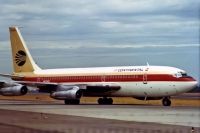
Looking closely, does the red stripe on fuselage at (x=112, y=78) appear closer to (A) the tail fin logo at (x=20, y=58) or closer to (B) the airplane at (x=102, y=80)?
(B) the airplane at (x=102, y=80)

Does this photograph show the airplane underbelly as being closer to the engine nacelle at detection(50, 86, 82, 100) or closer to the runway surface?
the engine nacelle at detection(50, 86, 82, 100)

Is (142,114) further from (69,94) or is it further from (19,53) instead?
(19,53)

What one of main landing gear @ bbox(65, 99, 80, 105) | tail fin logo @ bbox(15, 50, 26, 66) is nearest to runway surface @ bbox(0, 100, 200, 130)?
main landing gear @ bbox(65, 99, 80, 105)

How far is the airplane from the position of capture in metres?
46.2

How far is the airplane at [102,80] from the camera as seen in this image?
46.2m

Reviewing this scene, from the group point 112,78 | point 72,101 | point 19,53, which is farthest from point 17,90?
point 19,53

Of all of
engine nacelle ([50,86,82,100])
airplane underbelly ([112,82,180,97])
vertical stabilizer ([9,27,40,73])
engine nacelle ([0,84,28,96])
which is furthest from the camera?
vertical stabilizer ([9,27,40,73])

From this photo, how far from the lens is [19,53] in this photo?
61250mm

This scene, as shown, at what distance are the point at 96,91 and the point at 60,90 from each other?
352 cm

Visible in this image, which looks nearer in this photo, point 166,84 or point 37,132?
point 37,132

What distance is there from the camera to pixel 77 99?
164 feet

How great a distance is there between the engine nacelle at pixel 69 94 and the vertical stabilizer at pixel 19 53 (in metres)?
11.5

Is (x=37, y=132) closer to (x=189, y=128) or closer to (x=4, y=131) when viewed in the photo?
(x=4, y=131)

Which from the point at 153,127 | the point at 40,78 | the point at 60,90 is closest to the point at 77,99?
the point at 60,90
